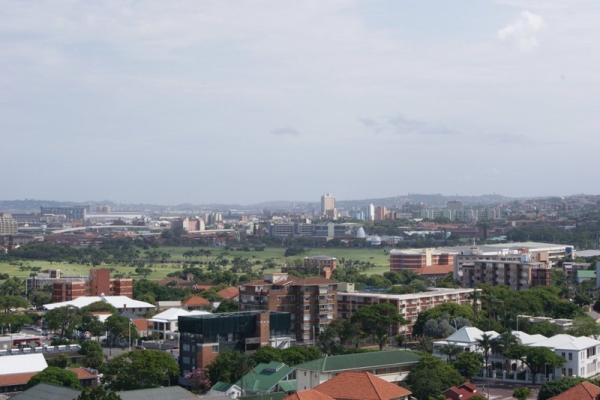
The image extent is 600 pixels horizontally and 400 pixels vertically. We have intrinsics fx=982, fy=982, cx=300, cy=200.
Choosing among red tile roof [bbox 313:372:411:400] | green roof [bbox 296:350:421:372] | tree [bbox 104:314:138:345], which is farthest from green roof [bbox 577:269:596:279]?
red tile roof [bbox 313:372:411:400]

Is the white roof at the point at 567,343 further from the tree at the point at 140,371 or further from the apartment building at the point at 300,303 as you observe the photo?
the tree at the point at 140,371

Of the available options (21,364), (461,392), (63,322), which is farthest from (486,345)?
(63,322)

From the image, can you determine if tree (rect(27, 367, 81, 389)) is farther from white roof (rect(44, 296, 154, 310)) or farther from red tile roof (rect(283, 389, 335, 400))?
white roof (rect(44, 296, 154, 310))

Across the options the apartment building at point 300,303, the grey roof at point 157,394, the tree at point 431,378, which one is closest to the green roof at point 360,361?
the tree at point 431,378

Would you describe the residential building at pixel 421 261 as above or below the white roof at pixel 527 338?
above

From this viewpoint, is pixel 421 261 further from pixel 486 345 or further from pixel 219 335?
pixel 219 335

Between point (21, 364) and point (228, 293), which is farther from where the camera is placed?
point (228, 293)
